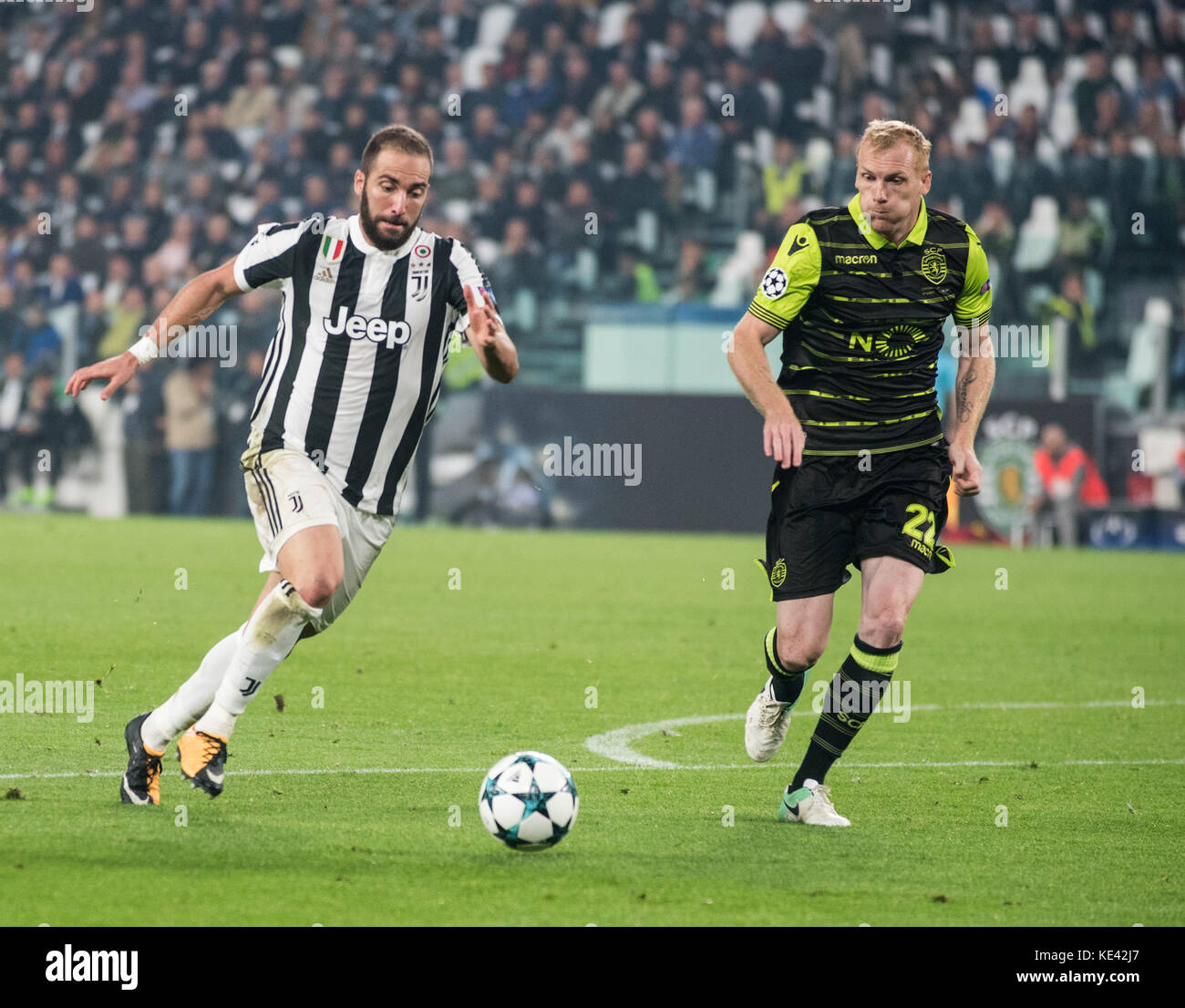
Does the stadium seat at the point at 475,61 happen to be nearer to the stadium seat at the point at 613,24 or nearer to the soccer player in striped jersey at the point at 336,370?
the stadium seat at the point at 613,24

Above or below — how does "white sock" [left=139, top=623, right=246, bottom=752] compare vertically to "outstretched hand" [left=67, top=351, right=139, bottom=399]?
below

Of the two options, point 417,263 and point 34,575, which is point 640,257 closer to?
point 34,575

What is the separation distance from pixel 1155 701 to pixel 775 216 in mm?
12206

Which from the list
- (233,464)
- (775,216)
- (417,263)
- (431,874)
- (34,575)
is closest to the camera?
→ (431,874)

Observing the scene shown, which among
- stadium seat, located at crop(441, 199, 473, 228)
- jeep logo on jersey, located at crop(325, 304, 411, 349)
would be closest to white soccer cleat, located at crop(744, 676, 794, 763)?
jeep logo on jersey, located at crop(325, 304, 411, 349)

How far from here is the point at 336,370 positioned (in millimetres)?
5695

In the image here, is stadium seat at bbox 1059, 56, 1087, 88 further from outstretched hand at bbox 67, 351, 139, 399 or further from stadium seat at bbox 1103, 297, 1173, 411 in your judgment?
outstretched hand at bbox 67, 351, 139, 399

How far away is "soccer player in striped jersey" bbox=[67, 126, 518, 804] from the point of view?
5477mm

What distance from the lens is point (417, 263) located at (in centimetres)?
573

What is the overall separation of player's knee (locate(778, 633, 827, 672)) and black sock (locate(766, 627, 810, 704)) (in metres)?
0.02

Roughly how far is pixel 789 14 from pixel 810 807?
18778 millimetres
